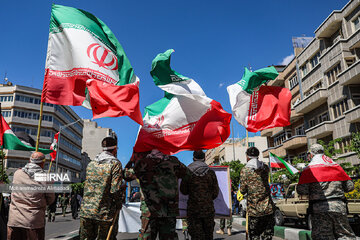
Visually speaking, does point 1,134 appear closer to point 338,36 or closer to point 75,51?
point 75,51

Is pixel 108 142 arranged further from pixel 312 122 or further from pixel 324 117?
pixel 312 122

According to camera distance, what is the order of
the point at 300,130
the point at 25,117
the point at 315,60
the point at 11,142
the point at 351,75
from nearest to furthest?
the point at 11,142 → the point at 351,75 → the point at 315,60 → the point at 300,130 → the point at 25,117

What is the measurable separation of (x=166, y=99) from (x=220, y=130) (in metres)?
1.13

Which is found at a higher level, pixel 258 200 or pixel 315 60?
pixel 315 60

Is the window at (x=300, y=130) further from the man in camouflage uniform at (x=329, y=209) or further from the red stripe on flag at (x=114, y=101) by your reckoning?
the red stripe on flag at (x=114, y=101)

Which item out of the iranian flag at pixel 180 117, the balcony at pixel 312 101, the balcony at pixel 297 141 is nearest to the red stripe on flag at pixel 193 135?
the iranian flag at pixel 180 117

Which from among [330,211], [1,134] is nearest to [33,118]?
[1,134]

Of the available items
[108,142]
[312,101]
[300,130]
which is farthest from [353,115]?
[108,142]

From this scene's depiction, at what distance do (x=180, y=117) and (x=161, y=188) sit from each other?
4.58 feet

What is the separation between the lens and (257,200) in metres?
5.15

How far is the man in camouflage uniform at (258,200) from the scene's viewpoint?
5105mm

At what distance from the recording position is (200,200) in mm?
5035

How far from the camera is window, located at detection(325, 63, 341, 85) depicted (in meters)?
24.9

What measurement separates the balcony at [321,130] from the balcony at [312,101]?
6.90ft
